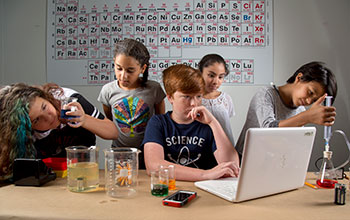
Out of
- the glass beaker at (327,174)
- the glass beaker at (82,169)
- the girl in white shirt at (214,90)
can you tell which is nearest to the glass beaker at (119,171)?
the glass beaker at (82,169)

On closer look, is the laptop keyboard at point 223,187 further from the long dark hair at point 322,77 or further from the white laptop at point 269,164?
the long dark hair at point 322,77

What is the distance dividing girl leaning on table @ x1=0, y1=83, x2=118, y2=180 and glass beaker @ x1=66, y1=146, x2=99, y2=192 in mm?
303

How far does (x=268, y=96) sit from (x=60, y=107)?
122 cm

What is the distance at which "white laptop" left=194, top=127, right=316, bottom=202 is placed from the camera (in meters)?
0.85

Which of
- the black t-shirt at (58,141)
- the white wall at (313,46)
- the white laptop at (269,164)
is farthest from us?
the white wall at (313,46)

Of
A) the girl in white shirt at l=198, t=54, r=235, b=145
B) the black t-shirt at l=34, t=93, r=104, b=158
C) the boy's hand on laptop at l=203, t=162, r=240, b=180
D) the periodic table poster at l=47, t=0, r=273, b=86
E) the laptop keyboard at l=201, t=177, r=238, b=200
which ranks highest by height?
the periodic table poster at l=47, t=0, r=273, b=86

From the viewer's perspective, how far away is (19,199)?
934 millimetres

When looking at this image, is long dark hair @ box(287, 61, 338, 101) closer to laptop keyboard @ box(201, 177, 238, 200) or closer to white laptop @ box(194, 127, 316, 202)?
white laptop @ box(194, 127, 316, 202)

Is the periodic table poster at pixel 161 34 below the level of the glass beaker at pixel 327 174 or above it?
above

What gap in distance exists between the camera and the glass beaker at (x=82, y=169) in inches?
40.3

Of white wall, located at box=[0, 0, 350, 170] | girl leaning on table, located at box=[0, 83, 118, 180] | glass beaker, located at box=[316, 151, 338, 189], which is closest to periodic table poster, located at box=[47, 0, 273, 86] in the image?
white wall, located at box=[0, 0, 350, 170]

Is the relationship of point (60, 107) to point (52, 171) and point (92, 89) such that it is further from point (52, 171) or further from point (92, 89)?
point (92, 89)

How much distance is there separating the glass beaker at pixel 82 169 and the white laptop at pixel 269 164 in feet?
1.32

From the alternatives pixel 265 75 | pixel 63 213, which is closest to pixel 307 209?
pixel 63 213
